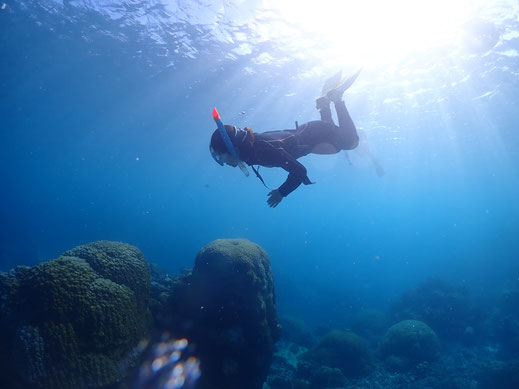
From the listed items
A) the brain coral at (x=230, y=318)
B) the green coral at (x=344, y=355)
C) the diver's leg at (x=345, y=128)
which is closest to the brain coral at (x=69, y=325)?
the brain coral at (x=230, y=318)

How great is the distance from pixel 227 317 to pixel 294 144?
539cm

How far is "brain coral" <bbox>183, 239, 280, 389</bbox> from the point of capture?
24.1 ft

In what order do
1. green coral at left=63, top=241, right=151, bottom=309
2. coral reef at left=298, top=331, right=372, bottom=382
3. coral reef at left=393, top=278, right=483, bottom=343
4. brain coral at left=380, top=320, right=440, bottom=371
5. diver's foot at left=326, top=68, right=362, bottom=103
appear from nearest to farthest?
diver's foot at left=326, top=68, right=362, bottom=103
green coral at left=63, top=241, right=151, bottom=309
coral reef at left=298, top=331, right=372, bottom=382
brain coral at left=380, top=320, right=440, bottom=371
coral reef at left=393, top=278, right=483, bottom=343

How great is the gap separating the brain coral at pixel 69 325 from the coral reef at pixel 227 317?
6.56 feet

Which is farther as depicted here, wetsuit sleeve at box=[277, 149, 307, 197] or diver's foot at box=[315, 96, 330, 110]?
diver's foot at box=[315, 96, 330, 110]

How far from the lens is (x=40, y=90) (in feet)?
70.3

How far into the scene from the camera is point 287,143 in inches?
206

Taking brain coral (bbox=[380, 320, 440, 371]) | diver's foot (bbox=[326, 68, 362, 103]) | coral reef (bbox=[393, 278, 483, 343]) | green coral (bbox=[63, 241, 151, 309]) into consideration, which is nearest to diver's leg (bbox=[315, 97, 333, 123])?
diver's foot (bbox=[326, 68, 362, 103])

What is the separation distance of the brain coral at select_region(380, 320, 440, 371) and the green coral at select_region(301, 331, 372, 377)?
43.2 inches

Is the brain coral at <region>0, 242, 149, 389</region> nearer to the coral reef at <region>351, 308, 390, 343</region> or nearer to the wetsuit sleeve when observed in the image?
the wetsuit sleeve

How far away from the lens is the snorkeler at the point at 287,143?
182 inches

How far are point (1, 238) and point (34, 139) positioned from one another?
18599 millimetres

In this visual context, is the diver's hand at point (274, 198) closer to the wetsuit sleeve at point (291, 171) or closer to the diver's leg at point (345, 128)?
the wetsuit sleeve at point (291, 171)

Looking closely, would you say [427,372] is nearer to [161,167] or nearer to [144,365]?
[144,365]
